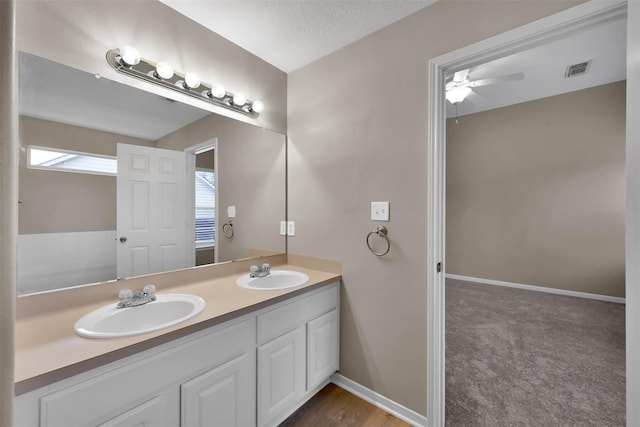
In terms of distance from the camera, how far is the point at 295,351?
59.0 inches

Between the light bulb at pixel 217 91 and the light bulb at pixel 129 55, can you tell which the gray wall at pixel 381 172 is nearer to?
the light bulb at pixel 217 91

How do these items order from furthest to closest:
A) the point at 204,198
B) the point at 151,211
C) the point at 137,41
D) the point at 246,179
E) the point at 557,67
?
the point at 557,67 → the point at 246,179 → the point at 204,198 → the point at 151,211 → the point at 137,41

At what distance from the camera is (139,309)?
1226 millimetres

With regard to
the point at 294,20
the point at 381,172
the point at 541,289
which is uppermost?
the point at 294,20

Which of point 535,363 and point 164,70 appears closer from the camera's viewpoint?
point 164,70

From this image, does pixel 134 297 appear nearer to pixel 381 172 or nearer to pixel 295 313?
pixel 295 313

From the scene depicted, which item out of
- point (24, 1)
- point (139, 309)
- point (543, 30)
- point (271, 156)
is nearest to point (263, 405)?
point (139, 309)

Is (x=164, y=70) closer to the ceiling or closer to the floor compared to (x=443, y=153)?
closer to the ceiling

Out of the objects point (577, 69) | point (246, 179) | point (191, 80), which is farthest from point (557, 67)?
point (191, 80)

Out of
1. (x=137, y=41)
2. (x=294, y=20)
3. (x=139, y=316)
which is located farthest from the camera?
(x=294, y=20)

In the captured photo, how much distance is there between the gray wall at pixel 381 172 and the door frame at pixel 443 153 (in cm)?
5

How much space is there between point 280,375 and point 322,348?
38 cm

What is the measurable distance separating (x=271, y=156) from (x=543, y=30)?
175 centimetres

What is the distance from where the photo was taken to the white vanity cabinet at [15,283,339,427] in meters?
0.79
